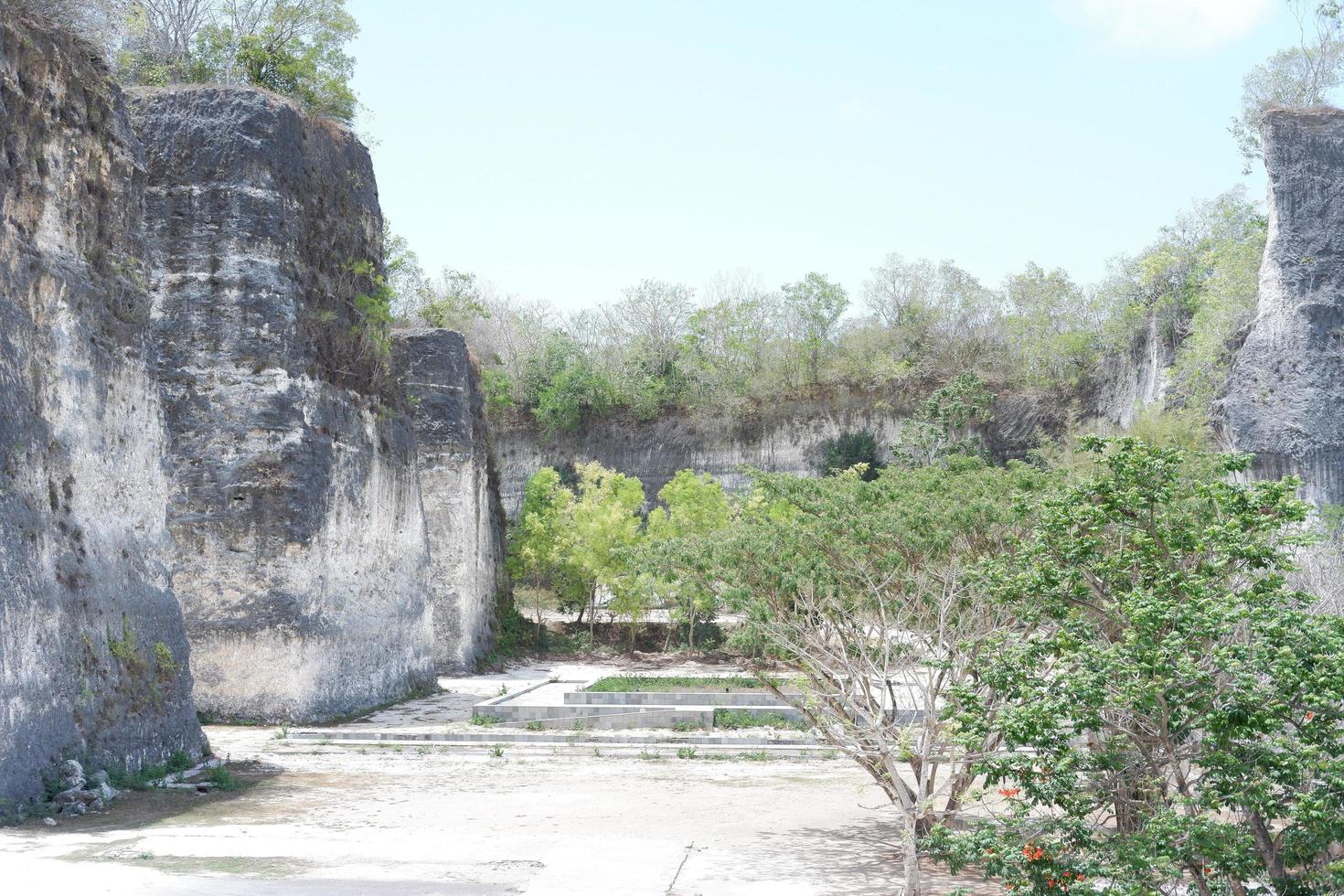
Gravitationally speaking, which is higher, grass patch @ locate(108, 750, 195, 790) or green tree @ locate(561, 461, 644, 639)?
green tree @ locate(561, 461, 644, 639)

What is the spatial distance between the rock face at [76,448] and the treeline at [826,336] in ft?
72.8

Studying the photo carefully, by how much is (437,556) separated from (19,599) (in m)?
15.1

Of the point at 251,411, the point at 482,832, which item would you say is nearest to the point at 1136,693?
the point at 482,832

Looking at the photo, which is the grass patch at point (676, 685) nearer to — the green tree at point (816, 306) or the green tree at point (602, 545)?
the green tree at point (602, 545)

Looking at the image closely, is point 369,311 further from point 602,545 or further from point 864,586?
point 602,545

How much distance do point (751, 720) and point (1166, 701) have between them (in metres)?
10.9

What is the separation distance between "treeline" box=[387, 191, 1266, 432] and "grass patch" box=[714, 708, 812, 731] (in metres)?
20.4

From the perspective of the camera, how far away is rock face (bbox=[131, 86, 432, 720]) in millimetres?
15477

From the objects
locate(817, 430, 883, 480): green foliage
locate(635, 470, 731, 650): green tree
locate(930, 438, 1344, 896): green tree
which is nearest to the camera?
locate(930, 438, 1344, 896): green tree

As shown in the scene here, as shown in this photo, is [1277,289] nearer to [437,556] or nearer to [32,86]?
[437,556]

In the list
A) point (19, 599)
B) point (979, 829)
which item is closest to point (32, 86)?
point (19, 599)

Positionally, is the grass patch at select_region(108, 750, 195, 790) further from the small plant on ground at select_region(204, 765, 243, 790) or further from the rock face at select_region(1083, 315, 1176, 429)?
the rock face at select_region(1083, 315, 1176, 429)

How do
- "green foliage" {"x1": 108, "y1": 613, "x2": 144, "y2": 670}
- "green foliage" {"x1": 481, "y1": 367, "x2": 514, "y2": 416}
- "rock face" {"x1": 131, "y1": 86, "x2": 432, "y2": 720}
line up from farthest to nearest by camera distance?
"green foliage" {"x1": 481, "y1": 367, "x2": 514, "y2": 416}
"rock face" {"x1": 131, "y1": 86, "x2": 432, "y2": 720}
"green foliage" {"x1": 108, "y1": 613, "x2": 144, "y2": 670}

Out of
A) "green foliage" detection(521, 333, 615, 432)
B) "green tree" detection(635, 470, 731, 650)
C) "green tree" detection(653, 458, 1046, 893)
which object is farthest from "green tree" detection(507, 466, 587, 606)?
"green tree" detection(653, 458, 1046, 893)
